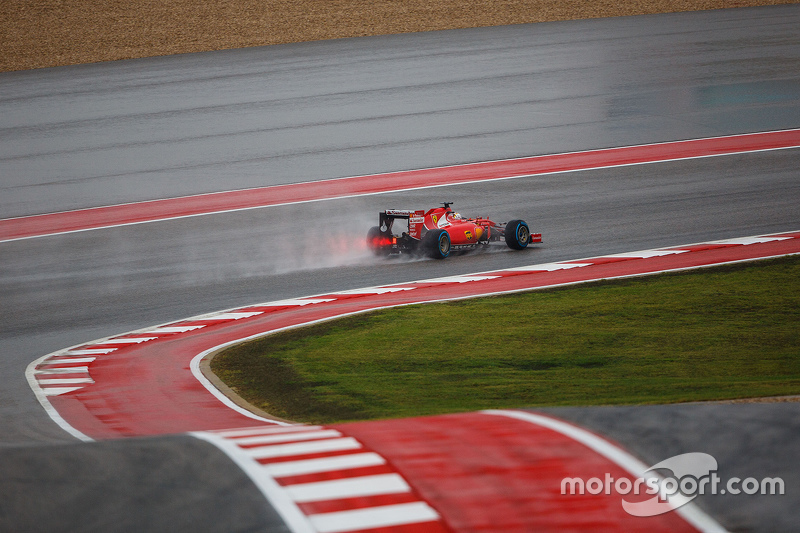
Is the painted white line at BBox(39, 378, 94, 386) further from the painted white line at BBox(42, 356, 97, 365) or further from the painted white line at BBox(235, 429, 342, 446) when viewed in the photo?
the painted white line at BBox(235, 429, 342, 446)

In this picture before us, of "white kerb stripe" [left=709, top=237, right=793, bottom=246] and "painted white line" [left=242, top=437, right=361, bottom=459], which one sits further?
"white kerb stripe" [left=709, top=237, right=793, bottom=246]

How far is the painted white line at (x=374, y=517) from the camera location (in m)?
4.04

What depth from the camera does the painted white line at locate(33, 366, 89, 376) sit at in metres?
11.6

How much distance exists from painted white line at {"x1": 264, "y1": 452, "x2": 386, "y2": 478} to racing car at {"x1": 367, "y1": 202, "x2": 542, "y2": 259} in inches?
448

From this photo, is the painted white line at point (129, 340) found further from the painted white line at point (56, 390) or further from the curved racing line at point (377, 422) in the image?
the painted white line at point (56, 390)

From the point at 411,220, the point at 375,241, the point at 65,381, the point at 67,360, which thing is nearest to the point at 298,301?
the point at 375,241

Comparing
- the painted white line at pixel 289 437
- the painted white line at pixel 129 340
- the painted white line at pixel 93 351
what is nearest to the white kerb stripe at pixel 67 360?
the painted white line at pixel 93 351

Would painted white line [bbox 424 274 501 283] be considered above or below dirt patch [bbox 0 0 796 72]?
below

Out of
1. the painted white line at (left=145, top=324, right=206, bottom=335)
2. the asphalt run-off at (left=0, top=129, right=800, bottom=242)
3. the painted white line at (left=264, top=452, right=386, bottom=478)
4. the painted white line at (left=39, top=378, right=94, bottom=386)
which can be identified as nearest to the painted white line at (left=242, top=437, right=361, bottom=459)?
the painted white line at (left=264, top=452, right=386, bottom=478)

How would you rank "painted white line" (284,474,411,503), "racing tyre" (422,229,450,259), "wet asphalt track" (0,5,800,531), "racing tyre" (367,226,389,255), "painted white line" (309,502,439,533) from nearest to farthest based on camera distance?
"painted white line" (309,502,439,533) → "painted white line" (284,474,411,503) → "wet asphalt track" (0,5,800,531) → "racing tyre" (422,229,450,259) → "racing tyre" (367,226,389,255)

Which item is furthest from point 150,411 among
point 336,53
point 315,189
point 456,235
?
point 336,53

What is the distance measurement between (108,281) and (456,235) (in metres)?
6.16

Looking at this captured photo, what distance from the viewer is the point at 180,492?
14.1 feet

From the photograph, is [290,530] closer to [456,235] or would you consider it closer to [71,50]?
[456,235]
